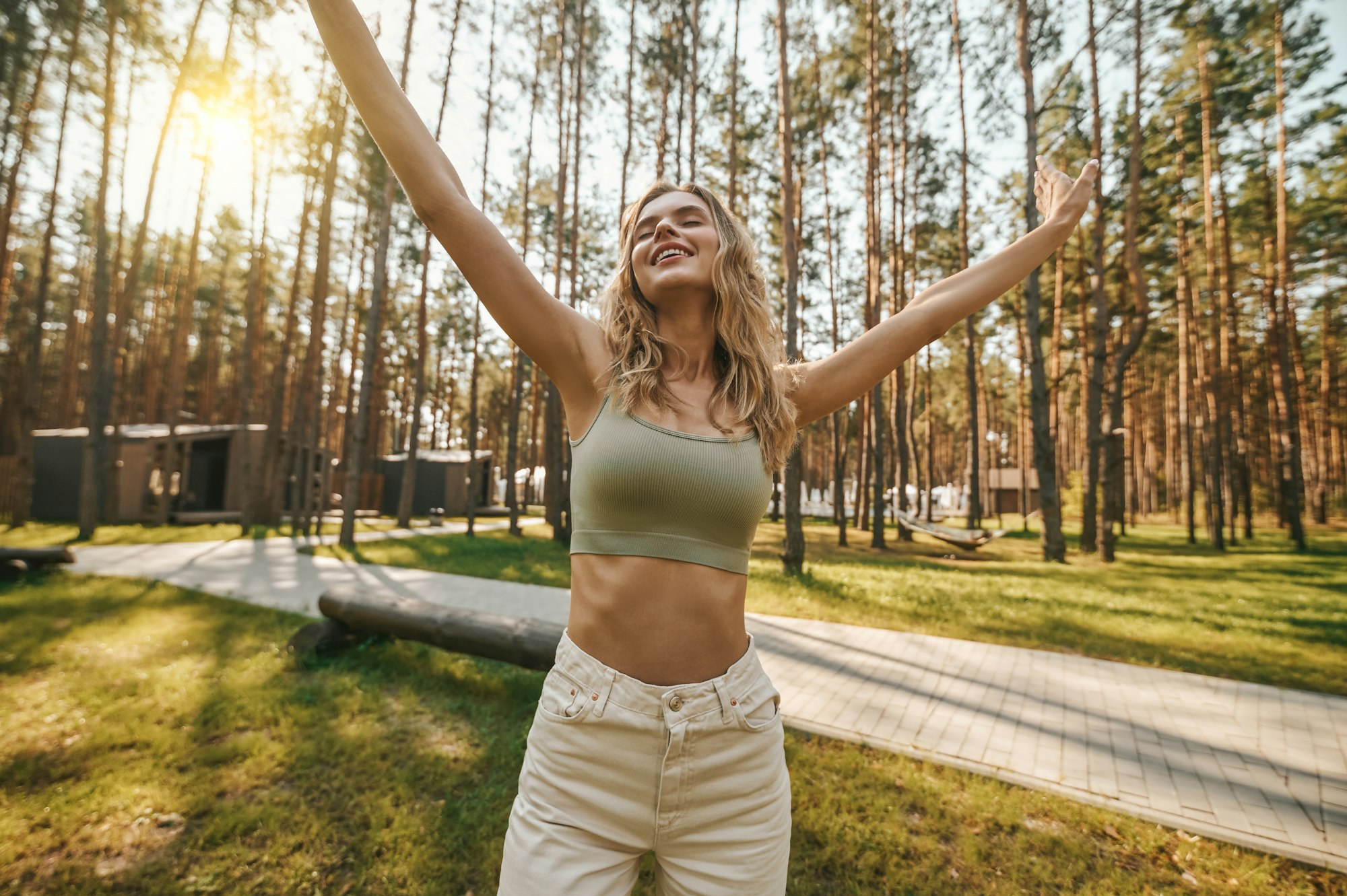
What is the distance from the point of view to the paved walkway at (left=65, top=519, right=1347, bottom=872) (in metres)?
3.75

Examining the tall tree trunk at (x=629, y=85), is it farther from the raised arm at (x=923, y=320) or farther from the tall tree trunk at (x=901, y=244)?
the raised arm at (x=923, y=320)

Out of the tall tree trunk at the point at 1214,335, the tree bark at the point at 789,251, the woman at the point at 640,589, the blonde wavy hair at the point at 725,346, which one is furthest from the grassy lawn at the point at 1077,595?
the woman at the point at 640,589

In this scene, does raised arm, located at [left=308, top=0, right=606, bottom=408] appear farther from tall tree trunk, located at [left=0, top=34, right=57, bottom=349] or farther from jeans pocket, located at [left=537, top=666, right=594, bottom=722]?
tall tree trunk, located at [left=0, top=34, right=57, bottom=349]

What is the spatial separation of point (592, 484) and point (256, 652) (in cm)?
707

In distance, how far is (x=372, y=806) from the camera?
143 inches

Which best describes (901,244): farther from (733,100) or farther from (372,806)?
(372,806)

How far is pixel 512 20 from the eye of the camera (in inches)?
689

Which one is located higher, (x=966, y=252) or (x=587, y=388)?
(x=966, y=252)

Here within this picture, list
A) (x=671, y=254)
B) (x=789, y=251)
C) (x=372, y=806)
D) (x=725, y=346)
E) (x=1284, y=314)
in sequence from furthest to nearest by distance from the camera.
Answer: (x=1284, y=314)
(x=789, y=251)
(x=372, y=806)
(x=725, y=346)
(x=671, y=254)

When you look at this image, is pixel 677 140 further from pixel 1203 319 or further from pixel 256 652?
pixel 1203 319

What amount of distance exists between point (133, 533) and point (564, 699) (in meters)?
22.6

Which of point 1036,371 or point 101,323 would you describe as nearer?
point 1036,371

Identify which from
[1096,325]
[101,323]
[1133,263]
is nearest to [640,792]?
[1096,325]

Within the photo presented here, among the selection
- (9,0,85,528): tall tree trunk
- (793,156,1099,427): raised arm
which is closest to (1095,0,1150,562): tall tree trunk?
(793,156,1099,427): raised arm
